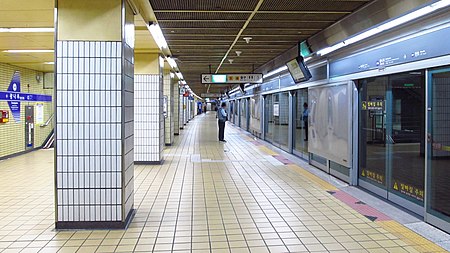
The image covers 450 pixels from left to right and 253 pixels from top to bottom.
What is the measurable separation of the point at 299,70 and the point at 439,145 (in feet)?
14.2

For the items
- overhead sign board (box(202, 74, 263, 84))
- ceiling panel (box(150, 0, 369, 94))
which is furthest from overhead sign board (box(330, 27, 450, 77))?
overhead sign board (box(202, 74, 263, 84))

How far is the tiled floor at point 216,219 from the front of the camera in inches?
143

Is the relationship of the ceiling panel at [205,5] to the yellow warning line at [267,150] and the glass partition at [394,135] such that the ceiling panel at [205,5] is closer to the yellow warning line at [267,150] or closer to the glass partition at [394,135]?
the glass partition at [394,135]

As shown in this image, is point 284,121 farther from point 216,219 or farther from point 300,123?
point 216,219

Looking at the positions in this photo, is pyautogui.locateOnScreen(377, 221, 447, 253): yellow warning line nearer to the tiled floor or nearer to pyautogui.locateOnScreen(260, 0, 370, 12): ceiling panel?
the tiled floor

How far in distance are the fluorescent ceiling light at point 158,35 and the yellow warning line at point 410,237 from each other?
4.32 metres

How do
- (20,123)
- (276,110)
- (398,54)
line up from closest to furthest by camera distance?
(398,54) → (20,123) → (276,110)

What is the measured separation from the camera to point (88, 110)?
4027 mm

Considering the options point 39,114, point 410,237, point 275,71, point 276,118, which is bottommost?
point 410,237

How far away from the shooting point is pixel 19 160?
9.44 meters

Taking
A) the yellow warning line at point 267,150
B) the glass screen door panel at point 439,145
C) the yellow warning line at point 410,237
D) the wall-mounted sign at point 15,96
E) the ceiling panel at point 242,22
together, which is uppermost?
the ceiling panel at point 242,22

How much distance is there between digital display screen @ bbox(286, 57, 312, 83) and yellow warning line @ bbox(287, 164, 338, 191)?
1.90 m

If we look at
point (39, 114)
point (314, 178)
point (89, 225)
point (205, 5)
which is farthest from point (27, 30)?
point (39, 114)

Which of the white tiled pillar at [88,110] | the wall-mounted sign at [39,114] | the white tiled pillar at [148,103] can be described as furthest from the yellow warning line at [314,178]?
the wall-mounted sign at [39,114]
